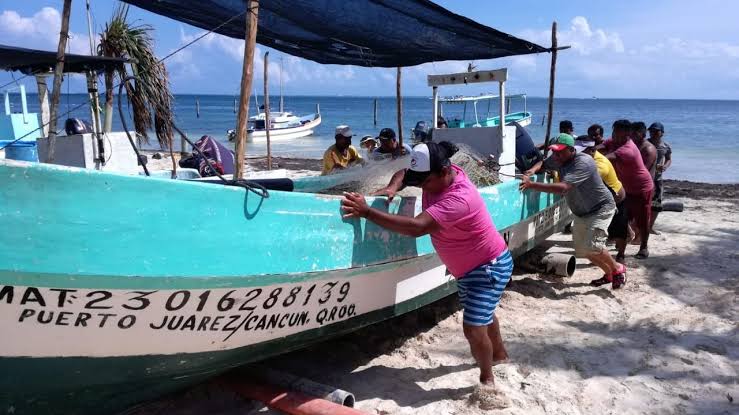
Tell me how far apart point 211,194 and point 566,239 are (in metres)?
6.56

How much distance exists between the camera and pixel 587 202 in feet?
18.4

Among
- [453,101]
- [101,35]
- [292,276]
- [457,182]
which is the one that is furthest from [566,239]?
[453,101]

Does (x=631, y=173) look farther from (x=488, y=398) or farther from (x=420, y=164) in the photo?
(x=420, y=164)

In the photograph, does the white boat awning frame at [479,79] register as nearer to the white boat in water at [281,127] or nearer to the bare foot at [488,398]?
the bare foot at [488,398]

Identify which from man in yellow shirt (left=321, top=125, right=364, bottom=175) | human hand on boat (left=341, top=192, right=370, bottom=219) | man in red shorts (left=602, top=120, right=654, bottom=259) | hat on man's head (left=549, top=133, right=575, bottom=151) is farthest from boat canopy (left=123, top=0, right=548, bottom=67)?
human hand on boat (left=341, top=192, right=370, bottom=219)

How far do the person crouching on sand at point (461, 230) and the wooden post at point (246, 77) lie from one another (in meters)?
0.84

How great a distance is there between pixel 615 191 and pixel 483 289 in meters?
3.29

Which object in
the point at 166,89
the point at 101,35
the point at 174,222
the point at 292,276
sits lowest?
the point at 292,276

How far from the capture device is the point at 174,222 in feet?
9.13

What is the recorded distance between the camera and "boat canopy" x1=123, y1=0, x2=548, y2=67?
16.0ft

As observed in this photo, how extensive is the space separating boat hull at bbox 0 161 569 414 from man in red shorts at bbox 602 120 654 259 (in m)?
3.87

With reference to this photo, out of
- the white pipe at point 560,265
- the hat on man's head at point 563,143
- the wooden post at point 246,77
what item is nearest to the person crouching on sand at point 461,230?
the wooden post at point 246,77

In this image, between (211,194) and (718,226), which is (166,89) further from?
(718,226)

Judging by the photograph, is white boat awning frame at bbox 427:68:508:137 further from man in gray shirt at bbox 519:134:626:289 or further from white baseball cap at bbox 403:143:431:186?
white baseball cap at bbox 403:143:431:186
